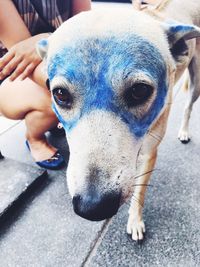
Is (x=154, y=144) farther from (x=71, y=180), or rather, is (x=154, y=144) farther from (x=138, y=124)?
(x=71, y=180)

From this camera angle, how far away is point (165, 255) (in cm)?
179

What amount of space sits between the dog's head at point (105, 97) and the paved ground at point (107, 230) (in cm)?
77

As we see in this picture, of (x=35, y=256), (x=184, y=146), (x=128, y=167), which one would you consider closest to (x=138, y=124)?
(x=128, y=167)

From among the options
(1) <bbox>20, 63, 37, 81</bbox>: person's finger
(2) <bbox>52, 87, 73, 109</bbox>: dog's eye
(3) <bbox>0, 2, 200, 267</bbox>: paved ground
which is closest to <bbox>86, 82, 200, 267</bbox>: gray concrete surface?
(3) <bbox>0, 2, 200, 267</bbox>: paved ground

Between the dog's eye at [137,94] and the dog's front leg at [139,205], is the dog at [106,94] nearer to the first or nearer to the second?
the dog's eye at [137,94]

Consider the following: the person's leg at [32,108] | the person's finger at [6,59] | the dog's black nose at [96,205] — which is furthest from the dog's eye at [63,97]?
the person's leg at [32,108]

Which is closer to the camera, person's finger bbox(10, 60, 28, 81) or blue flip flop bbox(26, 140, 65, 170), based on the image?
person's finger bbox(10, 60, 28, 81)

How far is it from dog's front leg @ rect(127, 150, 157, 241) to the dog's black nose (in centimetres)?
68

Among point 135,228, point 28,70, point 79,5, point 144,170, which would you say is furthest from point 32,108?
point 135,228

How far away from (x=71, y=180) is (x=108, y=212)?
0.19 m

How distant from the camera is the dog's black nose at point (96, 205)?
3.62 feet

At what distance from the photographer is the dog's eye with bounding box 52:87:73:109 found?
1.28 m

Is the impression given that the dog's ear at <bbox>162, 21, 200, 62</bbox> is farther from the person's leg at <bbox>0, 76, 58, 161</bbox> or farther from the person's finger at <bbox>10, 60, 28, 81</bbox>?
the person's leg at <bbox>0, 76, 58, 161</bbox>

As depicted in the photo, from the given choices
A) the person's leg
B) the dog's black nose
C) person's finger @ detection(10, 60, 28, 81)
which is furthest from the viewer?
the person's leg
